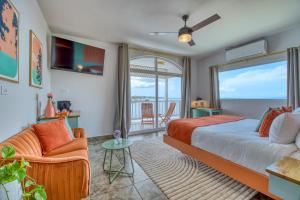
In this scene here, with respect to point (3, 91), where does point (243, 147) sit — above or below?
below

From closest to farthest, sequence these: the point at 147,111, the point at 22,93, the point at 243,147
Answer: the point at 243,147 → the point at 22,93 → the point at 147,111

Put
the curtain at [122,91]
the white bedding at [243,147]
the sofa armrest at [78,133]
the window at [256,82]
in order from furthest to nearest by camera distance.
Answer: the curtain at [122,91]
the window at [256,82]
the sofa armrest at [78,133]
the white bedding at [243,147]

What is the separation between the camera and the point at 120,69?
3.88 m

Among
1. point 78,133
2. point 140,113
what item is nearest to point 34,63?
point 78,133

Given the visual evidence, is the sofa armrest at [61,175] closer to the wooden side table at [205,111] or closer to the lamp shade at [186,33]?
the lamp shade at [186,33]

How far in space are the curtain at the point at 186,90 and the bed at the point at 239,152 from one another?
2.69 metres

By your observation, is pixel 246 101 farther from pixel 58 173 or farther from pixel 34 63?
pixel 34 63

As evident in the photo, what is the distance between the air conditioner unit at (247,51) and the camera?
3.40 meters

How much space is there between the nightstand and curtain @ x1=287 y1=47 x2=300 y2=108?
296 cm

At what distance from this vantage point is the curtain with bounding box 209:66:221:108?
473 centimetres

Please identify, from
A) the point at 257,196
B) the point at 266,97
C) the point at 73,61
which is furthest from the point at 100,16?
the point at 266,97

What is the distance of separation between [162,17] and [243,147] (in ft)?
7.95

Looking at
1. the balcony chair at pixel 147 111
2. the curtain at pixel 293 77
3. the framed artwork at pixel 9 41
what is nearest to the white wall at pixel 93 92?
the balcony chair at pixel 147 111

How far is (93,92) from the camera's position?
373 cm
